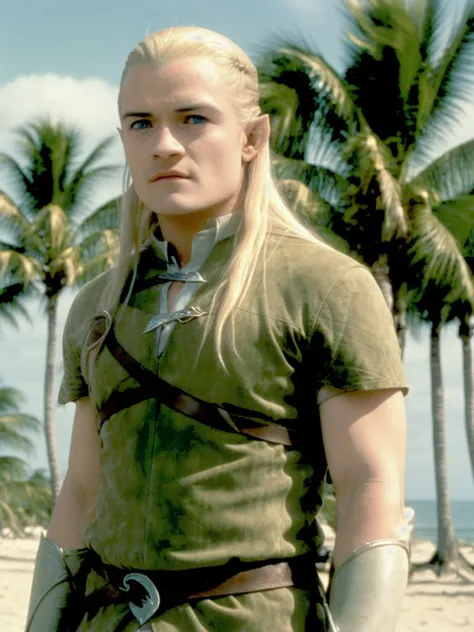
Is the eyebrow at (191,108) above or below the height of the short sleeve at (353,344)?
above

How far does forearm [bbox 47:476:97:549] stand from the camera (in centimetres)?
243

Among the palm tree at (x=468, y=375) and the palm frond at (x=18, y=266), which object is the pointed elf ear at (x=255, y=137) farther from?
the palm frond at (x=18, y=266)

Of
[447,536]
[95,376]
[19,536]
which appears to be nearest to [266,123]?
[95,376]

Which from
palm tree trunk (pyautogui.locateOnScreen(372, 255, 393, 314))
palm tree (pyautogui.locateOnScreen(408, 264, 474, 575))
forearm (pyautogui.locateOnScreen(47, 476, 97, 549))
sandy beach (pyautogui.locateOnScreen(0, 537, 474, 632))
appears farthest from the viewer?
palm tree (pyautogui.locateOnScreen(408, 264, 474, 575))

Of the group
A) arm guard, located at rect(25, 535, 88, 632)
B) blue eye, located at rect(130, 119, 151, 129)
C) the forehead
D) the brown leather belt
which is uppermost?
the forehead

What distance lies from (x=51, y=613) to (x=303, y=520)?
0.57 m

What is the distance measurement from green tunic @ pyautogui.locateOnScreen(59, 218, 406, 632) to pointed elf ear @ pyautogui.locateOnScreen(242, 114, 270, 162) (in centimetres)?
23

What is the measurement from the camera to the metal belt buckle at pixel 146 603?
206 cm

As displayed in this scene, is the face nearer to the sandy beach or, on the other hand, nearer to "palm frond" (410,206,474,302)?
the sandy beach

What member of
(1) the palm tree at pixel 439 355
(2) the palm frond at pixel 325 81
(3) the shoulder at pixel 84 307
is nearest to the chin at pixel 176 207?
(3) the shoulder at pixel 84 307

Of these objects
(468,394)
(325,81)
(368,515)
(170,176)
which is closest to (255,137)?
(170,176)

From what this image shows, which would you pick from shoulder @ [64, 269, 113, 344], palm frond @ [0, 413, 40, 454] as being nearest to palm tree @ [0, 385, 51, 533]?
palm frond @ [0, 413, 40, 454]

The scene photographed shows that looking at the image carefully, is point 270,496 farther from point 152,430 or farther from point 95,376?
point 95,376

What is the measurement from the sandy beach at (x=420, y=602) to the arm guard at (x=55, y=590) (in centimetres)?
1559
